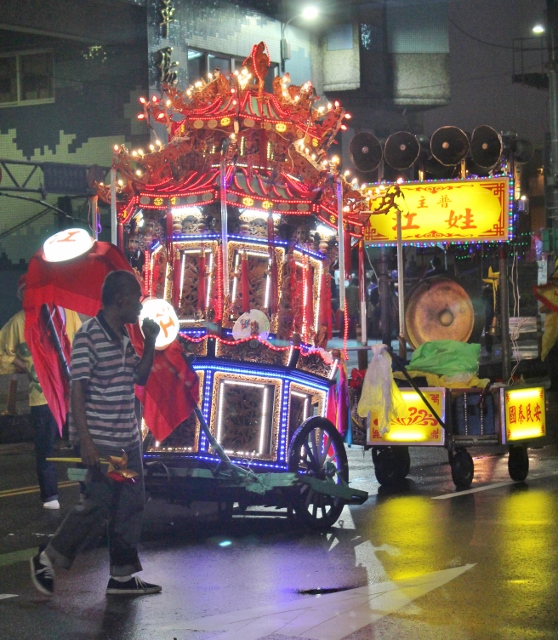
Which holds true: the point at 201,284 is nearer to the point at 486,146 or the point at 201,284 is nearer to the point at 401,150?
the point at 401,150

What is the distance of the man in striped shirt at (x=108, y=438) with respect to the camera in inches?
248

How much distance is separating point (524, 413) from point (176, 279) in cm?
382

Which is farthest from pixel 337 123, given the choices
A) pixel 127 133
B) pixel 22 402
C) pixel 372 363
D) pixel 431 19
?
pixel 431 19

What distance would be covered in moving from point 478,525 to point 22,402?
40.3 ft

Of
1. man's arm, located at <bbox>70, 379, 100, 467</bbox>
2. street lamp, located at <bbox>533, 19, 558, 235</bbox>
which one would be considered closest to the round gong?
street lamp, located at <bbox>533, 19, 558, 235</bbox>

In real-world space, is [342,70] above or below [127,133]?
above

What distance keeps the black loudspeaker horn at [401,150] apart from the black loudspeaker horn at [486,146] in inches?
29.4

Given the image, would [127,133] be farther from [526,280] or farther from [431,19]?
[526,280]

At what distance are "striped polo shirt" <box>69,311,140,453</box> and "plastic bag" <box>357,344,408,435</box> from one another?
3971 millimetres

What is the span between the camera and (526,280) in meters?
41.0

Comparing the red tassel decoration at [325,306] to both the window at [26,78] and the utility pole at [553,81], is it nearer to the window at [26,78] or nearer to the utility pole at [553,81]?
the window at [26,78]

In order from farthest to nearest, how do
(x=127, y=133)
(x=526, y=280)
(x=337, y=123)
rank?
(x=526, y=280), (x=127, y=133), (x=337, y=123)

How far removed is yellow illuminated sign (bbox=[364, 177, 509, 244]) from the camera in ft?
47.2

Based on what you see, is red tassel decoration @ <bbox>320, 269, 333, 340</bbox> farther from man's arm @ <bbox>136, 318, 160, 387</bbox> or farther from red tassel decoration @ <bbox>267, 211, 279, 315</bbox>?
man's arm @ <bbox>136, 318, 160, 387</bbox>
